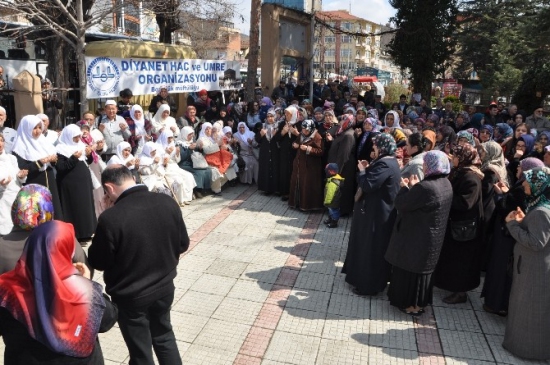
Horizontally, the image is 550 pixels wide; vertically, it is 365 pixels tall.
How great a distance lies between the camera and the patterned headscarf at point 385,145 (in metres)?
4.97

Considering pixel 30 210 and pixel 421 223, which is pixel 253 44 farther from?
pixel 30 210

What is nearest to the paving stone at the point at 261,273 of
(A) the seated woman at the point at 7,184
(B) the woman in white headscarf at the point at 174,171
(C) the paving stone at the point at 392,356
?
(C) the paving stone at the point at 392,356

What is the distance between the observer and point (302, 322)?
181 inches

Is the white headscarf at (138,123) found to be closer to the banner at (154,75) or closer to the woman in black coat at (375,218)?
the banner at (154,75)

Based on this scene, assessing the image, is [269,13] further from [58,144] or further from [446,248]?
[446,248]

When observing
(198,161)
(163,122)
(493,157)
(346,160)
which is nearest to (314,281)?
(493,157)

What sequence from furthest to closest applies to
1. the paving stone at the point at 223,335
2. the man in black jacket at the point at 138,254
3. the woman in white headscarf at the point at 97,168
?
the woman in white headscarf at the point at 97,168
the paving stone at the point at 223,335
the man in black jacket at the point at 138,254

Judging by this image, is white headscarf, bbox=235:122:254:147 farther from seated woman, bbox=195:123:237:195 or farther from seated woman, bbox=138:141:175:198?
seated woman, bbox=138:141:175:198

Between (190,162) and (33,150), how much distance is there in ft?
12.3

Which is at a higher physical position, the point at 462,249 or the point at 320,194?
the point at 462,249

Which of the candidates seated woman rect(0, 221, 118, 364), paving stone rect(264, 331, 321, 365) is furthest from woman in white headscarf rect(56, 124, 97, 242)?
seated woman rect(0, 221, 118, 364)

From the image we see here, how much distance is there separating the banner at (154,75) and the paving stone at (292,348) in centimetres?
552

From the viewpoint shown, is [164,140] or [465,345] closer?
[465,345]

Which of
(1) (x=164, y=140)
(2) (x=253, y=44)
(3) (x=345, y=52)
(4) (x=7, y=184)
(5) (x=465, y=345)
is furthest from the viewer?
(3) (x=345, y=52)
